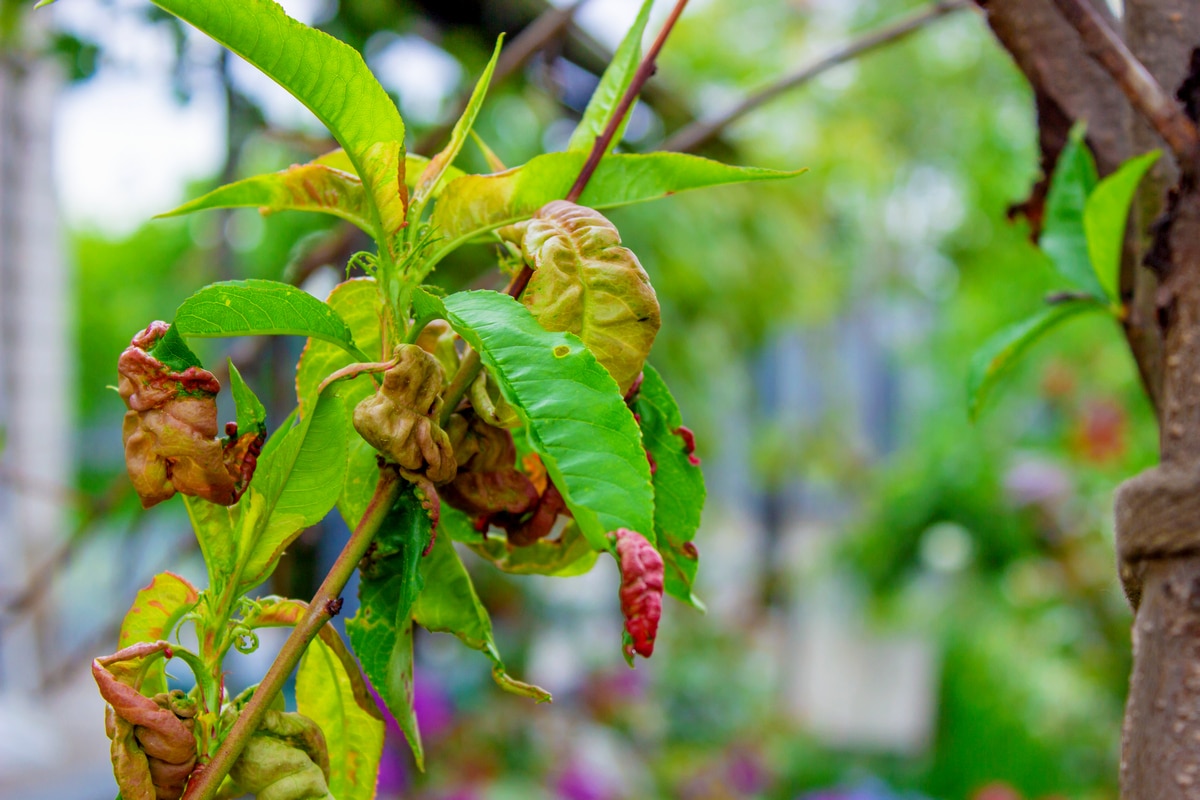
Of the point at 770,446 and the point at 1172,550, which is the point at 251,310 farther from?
the point at 770,446

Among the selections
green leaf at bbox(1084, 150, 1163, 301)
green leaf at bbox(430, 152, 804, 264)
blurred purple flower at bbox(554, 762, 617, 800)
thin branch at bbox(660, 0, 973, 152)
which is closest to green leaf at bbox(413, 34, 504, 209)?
green leaf at bbox(430, 152, 804, 264)

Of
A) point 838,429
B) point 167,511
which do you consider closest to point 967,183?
point 838,429

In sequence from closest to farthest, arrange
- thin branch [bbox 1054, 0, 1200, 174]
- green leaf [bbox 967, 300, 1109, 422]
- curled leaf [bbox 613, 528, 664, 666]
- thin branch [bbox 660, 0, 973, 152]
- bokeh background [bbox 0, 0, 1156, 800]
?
curled leaf [bbox 613, 528, 664, 666] < thin branch [bbox 1054, 0, 1200, 174] < green leaf [bbox 967, 300, 1109, 422] < thin branch [bbox 660, 0, 973, 152] < bokeh background [bbox 0, 0, 1156, 800]

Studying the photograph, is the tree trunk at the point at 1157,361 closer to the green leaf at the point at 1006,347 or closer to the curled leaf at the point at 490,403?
the green leaf at the point at 1006,347

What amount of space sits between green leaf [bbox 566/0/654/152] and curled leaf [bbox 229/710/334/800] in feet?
0.52

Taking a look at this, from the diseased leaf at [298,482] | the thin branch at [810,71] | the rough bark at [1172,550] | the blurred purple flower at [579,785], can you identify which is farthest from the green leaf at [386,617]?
the blurred purple flower at [579,785]

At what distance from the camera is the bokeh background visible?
5.05ft

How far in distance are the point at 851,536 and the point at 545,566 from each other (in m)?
2.70

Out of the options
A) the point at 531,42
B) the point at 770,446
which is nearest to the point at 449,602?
the point at 531,42

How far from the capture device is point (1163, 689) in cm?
32

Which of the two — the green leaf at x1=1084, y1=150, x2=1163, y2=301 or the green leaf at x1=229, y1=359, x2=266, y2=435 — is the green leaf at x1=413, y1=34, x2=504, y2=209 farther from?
the green leaf at x1=1084, y1=150, x2=1163, y2=301

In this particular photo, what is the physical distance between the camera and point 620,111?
0.87 feet

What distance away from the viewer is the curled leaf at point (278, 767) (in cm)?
22

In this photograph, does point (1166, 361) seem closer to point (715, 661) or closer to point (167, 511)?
point (715, 661)
